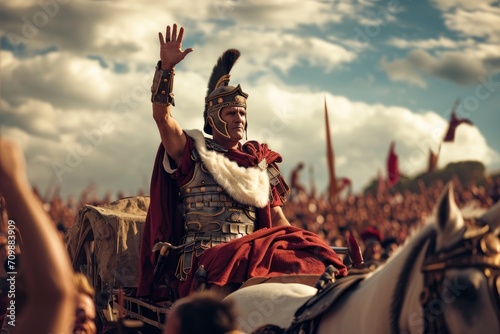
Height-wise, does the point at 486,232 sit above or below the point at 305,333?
above

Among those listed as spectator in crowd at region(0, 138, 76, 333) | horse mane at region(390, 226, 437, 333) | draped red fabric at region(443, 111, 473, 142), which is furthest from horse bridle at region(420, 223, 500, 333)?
draped red fabric at region(443, 111, 473, 142)

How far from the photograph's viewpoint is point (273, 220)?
637cm

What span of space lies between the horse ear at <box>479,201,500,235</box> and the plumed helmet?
3087 mm

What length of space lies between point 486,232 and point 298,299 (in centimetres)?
142

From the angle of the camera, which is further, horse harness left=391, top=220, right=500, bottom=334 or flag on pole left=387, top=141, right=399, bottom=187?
flag on pole left=387, top=141, right=399, bottom=187

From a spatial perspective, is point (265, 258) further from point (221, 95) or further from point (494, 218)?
point (494, 218)

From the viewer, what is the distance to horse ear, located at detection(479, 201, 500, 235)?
325 cm

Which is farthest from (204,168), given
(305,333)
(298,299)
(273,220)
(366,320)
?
(366,320)

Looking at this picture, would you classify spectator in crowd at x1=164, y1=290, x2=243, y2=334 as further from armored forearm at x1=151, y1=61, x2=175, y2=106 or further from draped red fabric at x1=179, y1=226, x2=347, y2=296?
armored forearm at x1=151, y1=61, x2=175, y2=106

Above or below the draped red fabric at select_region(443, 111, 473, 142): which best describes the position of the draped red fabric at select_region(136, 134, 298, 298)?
below

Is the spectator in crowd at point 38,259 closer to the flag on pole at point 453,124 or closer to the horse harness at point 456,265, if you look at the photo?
the horse harness at point 456,265

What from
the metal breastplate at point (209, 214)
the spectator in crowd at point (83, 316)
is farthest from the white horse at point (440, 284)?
the metal breastplate at point (209, 214)

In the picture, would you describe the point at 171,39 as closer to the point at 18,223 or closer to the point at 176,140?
the point at 176,140

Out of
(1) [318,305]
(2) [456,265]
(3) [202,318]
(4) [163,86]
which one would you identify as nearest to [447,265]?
(2) [456,265]
